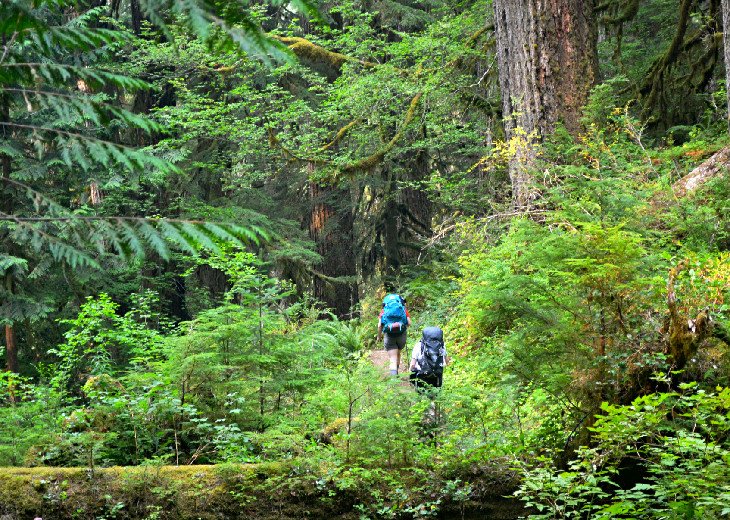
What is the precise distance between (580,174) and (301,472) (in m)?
5.35

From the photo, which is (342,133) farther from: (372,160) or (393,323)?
(393,323)

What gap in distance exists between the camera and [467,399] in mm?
7051

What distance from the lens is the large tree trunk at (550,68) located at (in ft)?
37.1

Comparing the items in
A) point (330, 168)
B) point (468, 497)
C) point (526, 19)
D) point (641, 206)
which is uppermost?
point (526, 19)

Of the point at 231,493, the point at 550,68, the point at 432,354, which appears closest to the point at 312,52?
the point at 550,68

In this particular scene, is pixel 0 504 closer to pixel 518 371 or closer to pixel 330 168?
pixel 518 371

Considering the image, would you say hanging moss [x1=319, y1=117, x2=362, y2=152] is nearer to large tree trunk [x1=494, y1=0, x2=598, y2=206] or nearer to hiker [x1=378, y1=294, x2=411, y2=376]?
large tree trunk [x1=494, y1=0, x2=598, y2=206]

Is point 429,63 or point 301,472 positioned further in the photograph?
point 429,63

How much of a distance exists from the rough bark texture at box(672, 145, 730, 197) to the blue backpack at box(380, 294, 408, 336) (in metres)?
3.88

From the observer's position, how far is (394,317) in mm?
11086

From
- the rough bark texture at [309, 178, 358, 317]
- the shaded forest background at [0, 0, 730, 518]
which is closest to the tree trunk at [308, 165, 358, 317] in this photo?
the rough bark texture at [309, 178, 358, 317]

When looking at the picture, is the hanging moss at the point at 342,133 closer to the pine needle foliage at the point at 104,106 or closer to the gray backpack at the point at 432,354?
the gray backpack at the point at 432,354

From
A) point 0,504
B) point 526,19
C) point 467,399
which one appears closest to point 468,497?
point 467,399

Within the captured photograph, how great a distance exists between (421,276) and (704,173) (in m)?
11.1
